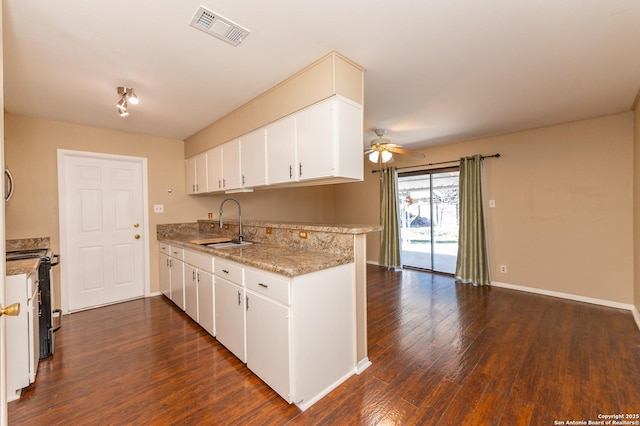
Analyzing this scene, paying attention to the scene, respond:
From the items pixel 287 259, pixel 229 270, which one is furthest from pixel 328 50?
pixel 229 270

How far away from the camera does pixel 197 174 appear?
400 cm

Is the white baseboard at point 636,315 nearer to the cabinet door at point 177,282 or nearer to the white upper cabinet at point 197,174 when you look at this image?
the cabinet door at point 177,282

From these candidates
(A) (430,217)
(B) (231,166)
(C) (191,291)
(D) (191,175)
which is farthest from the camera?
(A) (430,217)

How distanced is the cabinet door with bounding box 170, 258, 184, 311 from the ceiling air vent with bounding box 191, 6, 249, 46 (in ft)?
8.11

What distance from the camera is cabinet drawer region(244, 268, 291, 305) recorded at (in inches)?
68.7

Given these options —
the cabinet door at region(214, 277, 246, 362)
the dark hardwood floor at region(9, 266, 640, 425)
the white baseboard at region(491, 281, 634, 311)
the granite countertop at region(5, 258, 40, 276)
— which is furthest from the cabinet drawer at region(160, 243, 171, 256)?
the white baseboard at region(491, 281, 634, 311)

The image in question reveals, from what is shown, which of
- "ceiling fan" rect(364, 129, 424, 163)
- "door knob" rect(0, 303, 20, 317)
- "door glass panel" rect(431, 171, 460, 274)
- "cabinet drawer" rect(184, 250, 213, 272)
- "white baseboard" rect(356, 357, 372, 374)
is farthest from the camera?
"door glass panel" rect(431, 171, 460, 274)

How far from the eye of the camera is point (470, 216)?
4527 millimetres

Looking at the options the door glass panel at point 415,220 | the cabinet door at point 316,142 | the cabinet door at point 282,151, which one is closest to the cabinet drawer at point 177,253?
A: the cabinet door at point 282,151

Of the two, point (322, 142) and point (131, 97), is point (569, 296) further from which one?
point (131, 97)

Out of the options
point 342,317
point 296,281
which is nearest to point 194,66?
point 296,281

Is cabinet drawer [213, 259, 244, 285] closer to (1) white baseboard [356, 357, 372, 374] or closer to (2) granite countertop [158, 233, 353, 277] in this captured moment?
(2) granite countertop [158, 233, 353, 277]

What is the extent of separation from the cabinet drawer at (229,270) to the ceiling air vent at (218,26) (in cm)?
163

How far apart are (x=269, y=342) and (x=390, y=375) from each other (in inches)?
39.0
